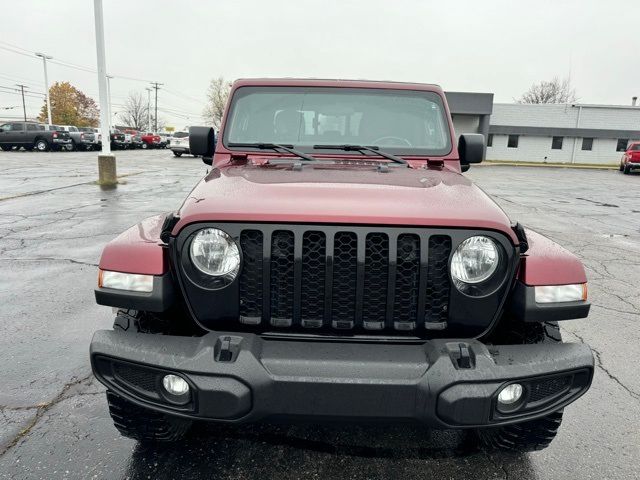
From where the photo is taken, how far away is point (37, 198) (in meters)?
11.0

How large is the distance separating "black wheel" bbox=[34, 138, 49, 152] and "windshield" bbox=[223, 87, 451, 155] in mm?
32871

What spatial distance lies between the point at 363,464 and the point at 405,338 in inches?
31.1

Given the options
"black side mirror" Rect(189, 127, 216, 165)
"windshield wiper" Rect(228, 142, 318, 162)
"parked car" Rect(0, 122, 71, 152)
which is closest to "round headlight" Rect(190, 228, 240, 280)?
"windshield wiper" Rect(228, 142, 318, 162)

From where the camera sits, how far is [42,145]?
31.1 m

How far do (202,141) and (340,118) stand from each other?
1.00 meters

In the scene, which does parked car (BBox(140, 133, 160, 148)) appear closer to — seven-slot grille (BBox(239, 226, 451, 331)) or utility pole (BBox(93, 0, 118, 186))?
utility pole (BBox(93, 0, 118, 186))

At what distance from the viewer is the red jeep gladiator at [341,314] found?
1.77 meters

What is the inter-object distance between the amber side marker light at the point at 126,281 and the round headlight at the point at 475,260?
1.28 metres

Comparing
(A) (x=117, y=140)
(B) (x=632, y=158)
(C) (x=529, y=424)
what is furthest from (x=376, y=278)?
(A) (x=117, y=140)

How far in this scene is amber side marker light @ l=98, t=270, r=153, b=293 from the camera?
2020 mm

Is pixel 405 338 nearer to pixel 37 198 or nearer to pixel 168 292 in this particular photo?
pixel 168 292

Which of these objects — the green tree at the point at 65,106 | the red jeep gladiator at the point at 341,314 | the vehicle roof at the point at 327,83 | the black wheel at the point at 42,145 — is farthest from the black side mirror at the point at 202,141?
the green tree at the point at 65,106

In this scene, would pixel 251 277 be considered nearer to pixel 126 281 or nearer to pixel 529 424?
pixel 126 281

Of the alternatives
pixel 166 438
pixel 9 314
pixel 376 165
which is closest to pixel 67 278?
pixel 9 314
